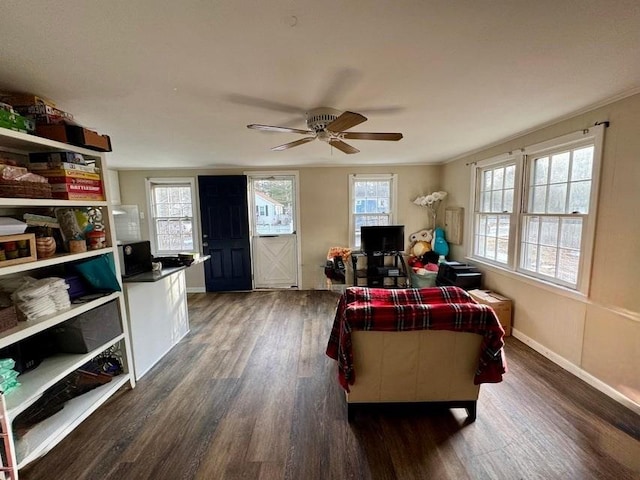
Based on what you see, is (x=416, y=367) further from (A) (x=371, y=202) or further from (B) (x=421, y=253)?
(A) (x=371, y=202)

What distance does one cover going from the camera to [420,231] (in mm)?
4758

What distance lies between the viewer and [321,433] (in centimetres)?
173

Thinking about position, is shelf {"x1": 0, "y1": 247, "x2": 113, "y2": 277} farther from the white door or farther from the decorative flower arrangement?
the decorative flower arrangement

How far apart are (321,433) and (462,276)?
2.70 m

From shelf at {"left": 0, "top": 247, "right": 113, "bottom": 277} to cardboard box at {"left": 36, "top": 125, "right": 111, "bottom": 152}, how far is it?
2.50ft

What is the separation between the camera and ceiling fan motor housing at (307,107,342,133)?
198cm

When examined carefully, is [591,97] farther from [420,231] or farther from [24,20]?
[24,20]

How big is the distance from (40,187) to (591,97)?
3836mm

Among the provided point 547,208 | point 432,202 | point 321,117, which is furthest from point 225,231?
point 547,208

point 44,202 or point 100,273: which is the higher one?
point 44,202

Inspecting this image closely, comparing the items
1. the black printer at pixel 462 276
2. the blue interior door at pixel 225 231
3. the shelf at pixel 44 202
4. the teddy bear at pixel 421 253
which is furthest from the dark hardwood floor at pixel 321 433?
the blue interior door at pixel 225 231

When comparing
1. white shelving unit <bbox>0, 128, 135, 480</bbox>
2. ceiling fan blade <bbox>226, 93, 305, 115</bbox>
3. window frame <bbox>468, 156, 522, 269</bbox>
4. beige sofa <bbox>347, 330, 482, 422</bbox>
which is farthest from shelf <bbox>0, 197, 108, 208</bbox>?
window frame <bbox>468, 156, 522, 269</bbox>

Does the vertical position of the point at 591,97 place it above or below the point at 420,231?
above

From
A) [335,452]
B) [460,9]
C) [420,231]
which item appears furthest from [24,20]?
[420,231]
